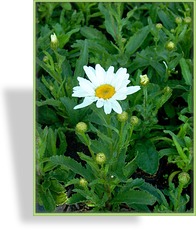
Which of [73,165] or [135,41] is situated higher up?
[135,41]

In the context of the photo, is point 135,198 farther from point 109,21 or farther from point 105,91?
point 109,21

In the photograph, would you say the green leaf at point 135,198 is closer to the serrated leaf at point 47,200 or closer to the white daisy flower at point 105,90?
the serrated leaf at point 47,200

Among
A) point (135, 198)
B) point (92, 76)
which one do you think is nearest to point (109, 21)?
point (92, 76)

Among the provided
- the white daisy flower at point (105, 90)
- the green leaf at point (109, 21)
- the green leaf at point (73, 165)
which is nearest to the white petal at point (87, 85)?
the white daisy flower at point (105, 90)

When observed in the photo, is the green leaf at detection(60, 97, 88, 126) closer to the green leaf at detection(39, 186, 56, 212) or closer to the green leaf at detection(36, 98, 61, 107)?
the green leaf at detection(36, 98, 61, 107)

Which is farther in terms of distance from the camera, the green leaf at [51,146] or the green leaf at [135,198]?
the green leaf at [51,146]

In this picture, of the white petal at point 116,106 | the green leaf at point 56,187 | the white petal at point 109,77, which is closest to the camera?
the white petal at point 116,106
